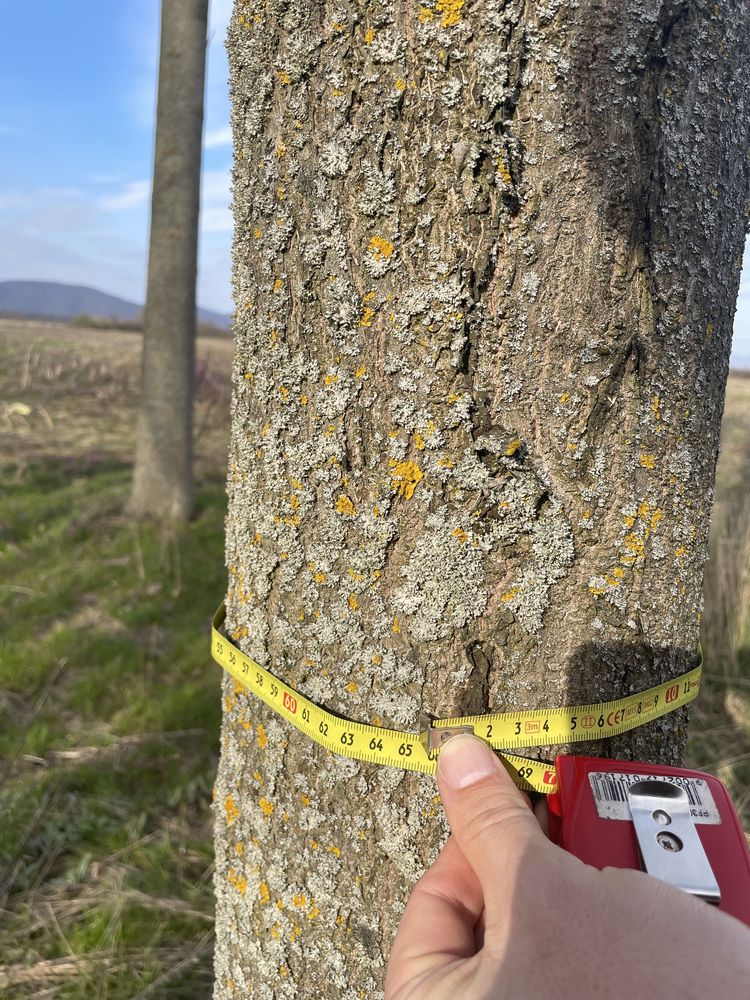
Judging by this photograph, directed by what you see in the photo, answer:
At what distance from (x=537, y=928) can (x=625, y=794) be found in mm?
283

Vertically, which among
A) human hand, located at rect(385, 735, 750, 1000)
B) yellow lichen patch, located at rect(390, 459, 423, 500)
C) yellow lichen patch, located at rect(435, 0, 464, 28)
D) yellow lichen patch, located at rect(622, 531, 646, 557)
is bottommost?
human hand, located at rect(385, 735, 750, 1000)

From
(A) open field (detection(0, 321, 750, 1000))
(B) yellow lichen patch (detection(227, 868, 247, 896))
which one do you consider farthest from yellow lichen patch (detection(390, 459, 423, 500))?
(A) open field (detection(0, 321, 750, 1000))

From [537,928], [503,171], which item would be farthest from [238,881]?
[503,171]

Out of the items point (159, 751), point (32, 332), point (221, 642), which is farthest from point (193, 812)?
point (32, 332)

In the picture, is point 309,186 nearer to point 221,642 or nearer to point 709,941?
point 221,642

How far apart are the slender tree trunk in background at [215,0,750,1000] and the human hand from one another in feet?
0.55

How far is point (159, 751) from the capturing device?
11.1 feet

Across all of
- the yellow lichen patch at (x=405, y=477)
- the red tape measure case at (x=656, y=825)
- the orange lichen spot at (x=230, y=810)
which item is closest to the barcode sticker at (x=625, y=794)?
the red tape measure case at (x=656, y=825)

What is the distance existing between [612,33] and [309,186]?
1.65 ft

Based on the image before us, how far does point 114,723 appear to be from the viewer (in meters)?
3.54

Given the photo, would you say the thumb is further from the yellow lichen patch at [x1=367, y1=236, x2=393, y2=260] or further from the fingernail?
the yellow lichen patch at [x1=367, y1=236, x2=393, y2=260]

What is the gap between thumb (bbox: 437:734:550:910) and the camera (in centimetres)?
95

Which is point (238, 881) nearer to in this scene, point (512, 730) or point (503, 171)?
point (512, 730)

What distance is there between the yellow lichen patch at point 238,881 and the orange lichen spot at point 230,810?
0.11 m
